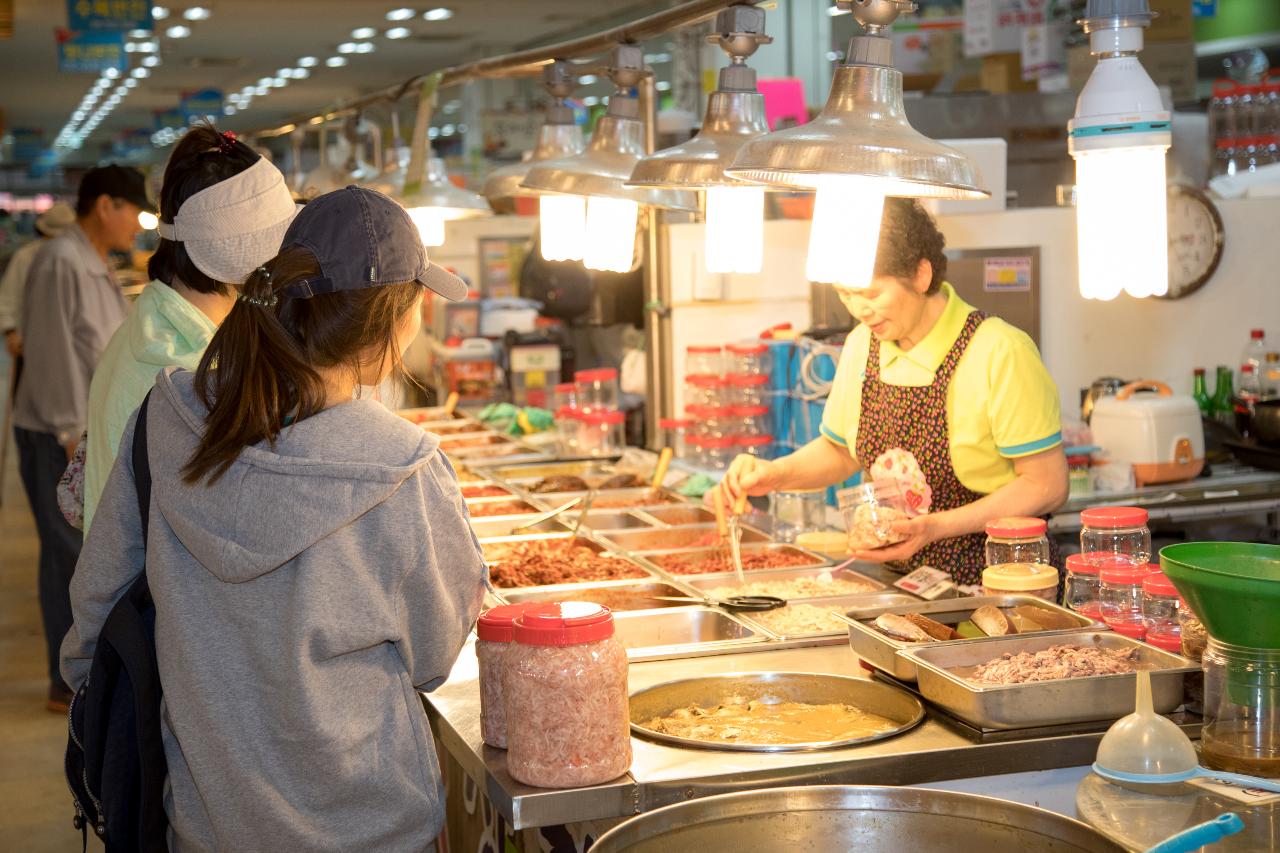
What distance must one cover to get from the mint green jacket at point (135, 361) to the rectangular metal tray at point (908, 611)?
1472 millimetres

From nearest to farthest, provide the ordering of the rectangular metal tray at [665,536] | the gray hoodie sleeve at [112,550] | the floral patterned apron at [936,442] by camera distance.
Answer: the gray hoodie sleeve at [112,550] → the floral patterned apron at [936,442] → the rectangular metal tray at [665,536]

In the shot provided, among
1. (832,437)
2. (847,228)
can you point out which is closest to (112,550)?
(847,228)

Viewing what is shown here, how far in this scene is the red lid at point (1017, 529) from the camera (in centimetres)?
302

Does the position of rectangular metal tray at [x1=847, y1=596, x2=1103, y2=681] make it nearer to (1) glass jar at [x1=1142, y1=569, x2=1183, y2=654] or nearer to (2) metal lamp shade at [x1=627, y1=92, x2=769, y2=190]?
(1) glass jar at [x1=1142, y1=569, x2=1183, y2=654]

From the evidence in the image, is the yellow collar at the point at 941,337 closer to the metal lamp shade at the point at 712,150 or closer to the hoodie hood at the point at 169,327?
the metal lamp shade at the point at 712,150

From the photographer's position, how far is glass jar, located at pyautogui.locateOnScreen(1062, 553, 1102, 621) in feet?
9.11

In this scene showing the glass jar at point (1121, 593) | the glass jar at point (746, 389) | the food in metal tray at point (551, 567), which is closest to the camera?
the glass jar at point (1121, 593)

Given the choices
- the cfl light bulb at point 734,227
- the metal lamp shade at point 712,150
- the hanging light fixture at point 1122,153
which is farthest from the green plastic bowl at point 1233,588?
the cfl light bulb at point 734,227

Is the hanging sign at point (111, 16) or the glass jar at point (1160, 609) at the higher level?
the hanging sign at point (111, 16)

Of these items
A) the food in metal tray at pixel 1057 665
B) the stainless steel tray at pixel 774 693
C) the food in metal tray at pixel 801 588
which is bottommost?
the stainless steel tray at pixel 774 693

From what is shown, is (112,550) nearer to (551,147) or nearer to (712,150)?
(712,150)

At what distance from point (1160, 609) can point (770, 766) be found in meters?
0.89

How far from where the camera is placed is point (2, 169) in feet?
164

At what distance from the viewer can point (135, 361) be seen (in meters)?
2.97
